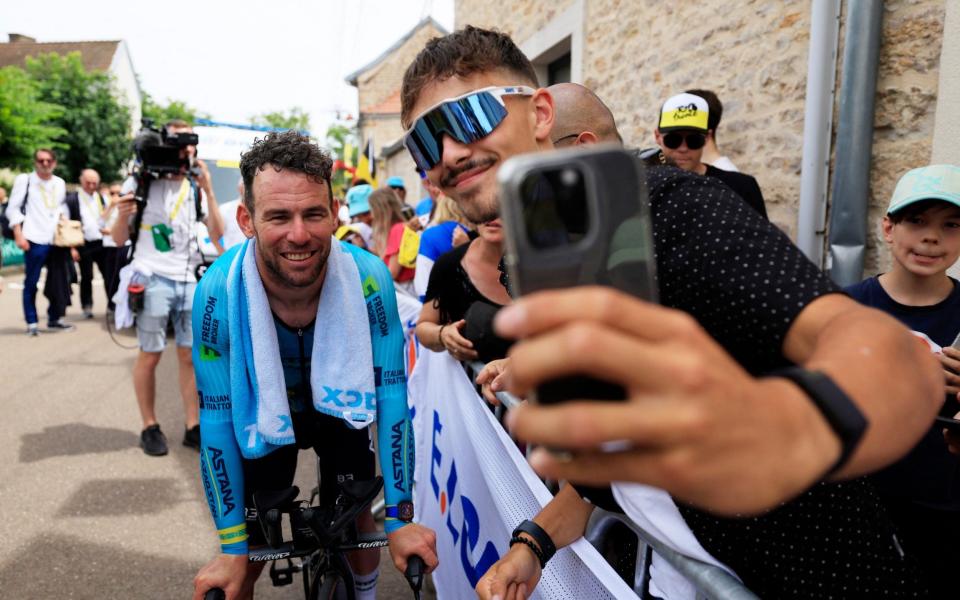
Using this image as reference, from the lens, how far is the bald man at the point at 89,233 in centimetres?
999

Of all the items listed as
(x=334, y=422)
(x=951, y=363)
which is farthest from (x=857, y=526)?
(x=334, y=422)

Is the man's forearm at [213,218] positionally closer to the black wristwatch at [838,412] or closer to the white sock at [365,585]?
the white sock at [365,585]

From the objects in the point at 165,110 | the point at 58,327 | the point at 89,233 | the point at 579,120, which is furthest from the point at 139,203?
the point at 165,110

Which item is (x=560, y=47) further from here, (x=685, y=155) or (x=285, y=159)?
(x=285, y=159)

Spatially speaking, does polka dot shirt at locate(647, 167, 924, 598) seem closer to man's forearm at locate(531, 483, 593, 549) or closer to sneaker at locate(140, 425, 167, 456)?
man's forearm at locate(531, 483, 593, 549)

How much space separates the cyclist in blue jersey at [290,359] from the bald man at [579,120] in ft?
2.92

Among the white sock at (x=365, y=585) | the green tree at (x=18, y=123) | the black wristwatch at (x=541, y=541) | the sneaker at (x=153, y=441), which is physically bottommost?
the sneaker at (x=153, y=441)

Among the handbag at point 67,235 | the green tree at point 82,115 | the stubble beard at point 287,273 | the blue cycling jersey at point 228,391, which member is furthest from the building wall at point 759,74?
the green tree at point 82,115

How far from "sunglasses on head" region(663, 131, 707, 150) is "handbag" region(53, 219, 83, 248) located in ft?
30.4

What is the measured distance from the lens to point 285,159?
2.18 m

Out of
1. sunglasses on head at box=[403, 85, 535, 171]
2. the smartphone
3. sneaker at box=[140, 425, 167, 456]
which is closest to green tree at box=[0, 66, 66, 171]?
sneaker at box=[140, 425, 167, 456]

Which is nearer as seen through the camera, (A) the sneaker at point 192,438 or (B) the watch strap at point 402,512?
(B) the watch strap at point 402,512

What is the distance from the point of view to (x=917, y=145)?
3.36 m

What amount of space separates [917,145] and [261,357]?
3566mm
